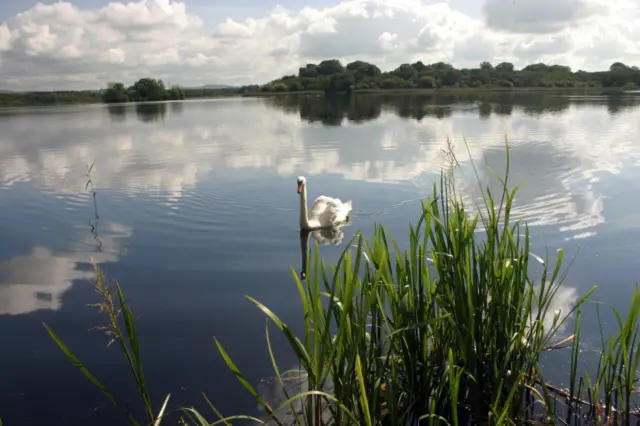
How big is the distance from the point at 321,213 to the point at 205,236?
2129mm

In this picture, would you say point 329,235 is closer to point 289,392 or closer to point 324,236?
point 324,236

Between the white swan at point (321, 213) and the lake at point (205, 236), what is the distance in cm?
28

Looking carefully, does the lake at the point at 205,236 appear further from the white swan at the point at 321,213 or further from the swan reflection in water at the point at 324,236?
the white swan at the point at 321,213

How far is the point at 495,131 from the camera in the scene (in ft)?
86.0

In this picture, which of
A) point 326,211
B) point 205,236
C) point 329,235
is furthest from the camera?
point 326,211

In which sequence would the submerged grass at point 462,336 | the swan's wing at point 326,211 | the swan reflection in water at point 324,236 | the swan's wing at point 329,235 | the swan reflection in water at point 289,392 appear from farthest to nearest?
1. the swan's wing at point 326,211
2. the swan's wing at point 329,235
3. the swan reflection in water at point 324,236
4. the swan reflection in water at point 289,392
5. the submerged grass at point 462,336

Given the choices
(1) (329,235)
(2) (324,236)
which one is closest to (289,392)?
(2) (324,236)

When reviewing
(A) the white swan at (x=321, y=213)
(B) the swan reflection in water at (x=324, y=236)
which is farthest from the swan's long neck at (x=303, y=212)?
(B) the swan reflection in water at (x=324, y=236)

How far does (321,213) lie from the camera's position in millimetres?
10477

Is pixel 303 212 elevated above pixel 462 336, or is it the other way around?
pixel 462 336

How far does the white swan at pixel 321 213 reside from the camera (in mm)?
10023

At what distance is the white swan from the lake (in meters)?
0.28

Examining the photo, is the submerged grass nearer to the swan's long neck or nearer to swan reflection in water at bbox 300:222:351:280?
swan reflection in water at bbox 300:222:351:280

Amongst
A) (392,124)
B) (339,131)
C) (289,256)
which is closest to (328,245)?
(289,256)
